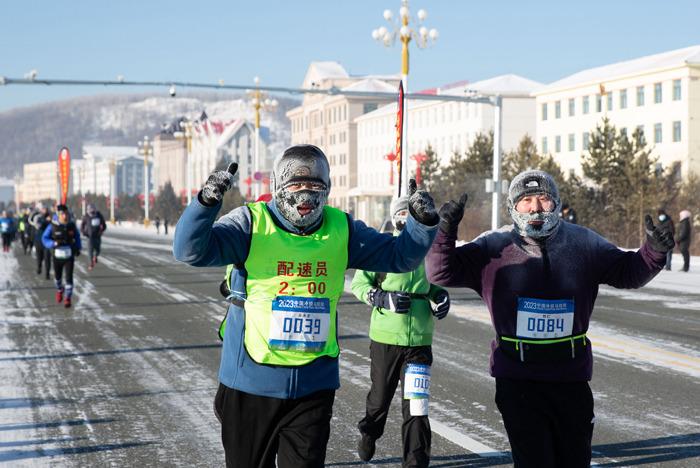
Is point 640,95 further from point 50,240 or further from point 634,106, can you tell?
point 50,240

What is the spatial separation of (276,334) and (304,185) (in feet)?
1.99

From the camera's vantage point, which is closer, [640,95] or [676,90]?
[676,90]

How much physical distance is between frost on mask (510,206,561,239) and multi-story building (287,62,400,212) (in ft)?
354

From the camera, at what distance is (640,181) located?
4975 cm

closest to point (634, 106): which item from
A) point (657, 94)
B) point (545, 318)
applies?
point (657, 94)

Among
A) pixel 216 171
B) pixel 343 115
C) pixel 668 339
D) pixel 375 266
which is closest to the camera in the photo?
pixel 216 171

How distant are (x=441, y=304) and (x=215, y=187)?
9.79 ft

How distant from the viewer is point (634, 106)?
76125mm

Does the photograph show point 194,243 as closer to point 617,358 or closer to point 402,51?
point 617,358

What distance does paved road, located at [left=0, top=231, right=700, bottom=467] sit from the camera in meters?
7.19

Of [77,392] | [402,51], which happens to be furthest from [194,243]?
[402,51]

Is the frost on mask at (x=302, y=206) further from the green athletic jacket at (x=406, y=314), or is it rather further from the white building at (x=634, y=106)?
the white building at (x=634, y=106)

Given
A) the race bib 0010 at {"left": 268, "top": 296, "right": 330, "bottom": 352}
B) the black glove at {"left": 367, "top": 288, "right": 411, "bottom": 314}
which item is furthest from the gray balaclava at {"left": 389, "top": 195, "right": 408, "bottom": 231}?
the race bib 0010 at {"left": 268, "top": 296, "right": 330, "bottom": 352}

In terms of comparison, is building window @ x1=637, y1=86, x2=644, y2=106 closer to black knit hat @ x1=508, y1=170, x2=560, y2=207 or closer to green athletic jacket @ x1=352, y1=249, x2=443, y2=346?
green athletic jacket @ x1=352, y1=249, x2=443, y2=346
